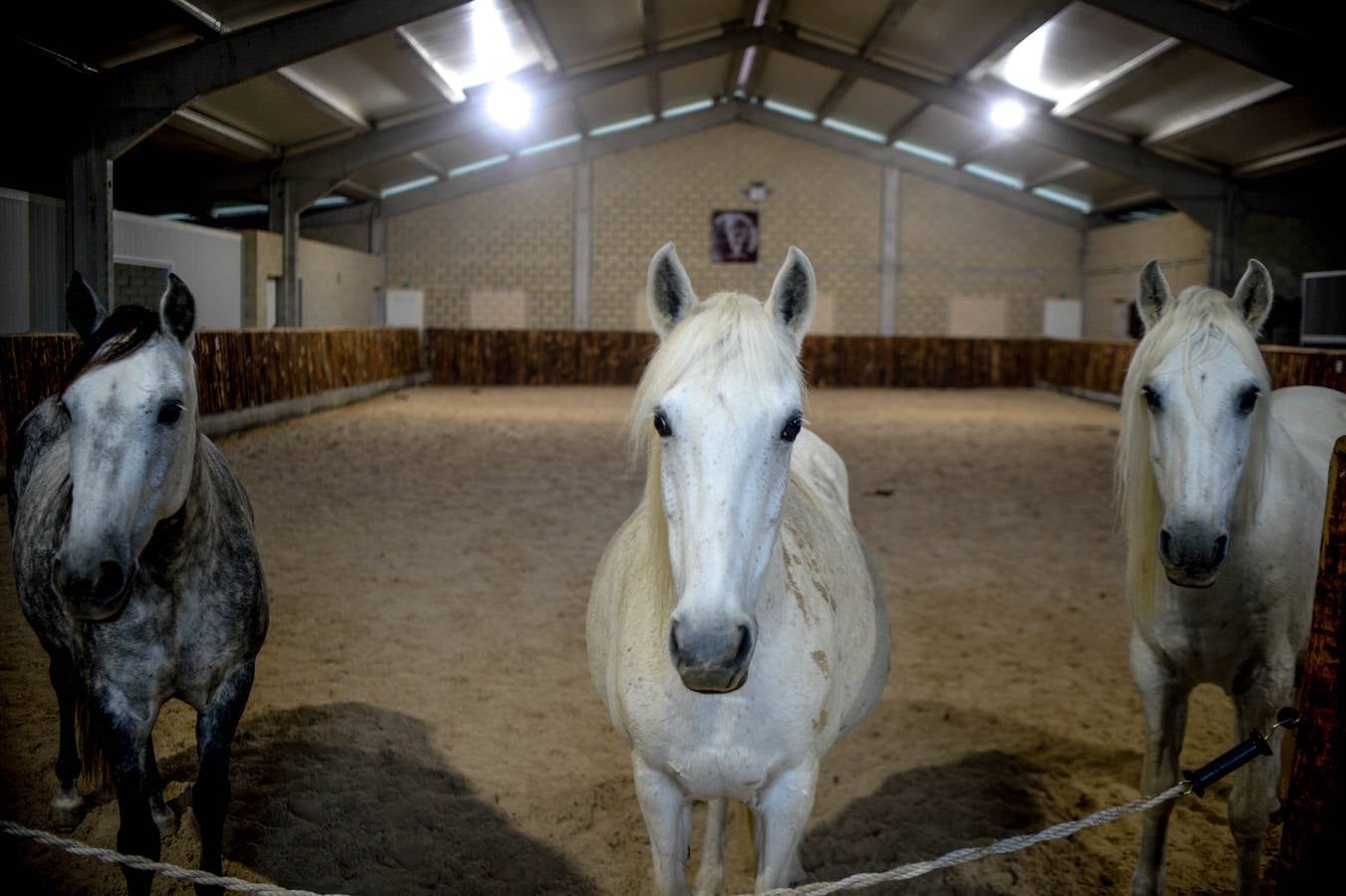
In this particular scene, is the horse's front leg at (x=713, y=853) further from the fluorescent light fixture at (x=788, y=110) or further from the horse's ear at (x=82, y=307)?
the fluorescent light fixture at (x=788, y=110)

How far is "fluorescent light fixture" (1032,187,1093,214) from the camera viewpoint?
22659 millimetres

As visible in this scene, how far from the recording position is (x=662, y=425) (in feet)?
5.88

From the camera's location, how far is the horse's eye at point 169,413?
227 cm

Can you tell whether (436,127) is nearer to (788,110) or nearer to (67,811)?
(788,110)

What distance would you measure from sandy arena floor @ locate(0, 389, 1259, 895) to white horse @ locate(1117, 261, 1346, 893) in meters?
0.52

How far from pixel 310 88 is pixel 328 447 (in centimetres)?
603

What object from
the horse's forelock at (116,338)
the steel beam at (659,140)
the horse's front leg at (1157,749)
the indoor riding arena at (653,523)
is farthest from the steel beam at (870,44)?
the horse's forelock at (116,338)

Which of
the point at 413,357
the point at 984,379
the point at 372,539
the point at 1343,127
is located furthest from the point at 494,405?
the point at 1343,127

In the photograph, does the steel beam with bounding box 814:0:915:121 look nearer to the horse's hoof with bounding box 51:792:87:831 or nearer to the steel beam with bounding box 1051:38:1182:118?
the steel beam with bounding box 1051:38:1182:118

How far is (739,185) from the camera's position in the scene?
22281 millimetres

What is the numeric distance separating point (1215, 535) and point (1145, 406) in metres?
0.48

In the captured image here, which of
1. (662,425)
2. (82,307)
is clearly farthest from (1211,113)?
(82,307)

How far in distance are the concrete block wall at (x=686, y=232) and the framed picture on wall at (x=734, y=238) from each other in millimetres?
183

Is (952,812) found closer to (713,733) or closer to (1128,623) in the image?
(713,733)
